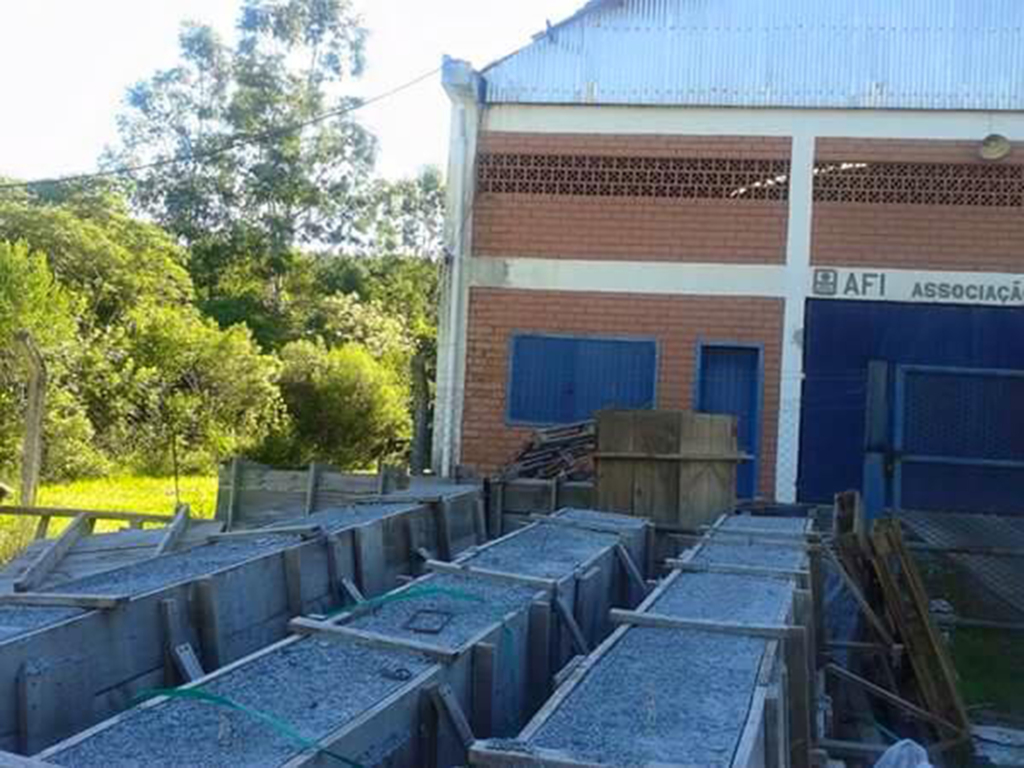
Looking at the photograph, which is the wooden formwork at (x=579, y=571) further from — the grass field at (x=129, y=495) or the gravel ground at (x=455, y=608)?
the grass field at (x=129, y=495)

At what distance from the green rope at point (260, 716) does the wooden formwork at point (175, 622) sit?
0.69 meters

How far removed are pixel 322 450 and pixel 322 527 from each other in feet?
71.5

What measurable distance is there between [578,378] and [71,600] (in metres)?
10.3

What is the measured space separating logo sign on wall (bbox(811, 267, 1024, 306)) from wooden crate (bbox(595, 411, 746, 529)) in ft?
17.6

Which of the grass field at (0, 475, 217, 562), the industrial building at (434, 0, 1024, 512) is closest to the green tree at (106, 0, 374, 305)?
the grass field at (0, 475, 217, 562)

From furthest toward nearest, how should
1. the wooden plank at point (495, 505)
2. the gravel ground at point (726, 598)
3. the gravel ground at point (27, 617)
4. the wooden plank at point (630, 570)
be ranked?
1. the wooden plank at point (495, 505)
2. the wooden plank at point (630, 570)
3. the gravel ground at point (726, 598)
4. the gravel ground at point (27, 617)

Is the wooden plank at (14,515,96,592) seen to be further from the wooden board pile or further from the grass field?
the wooden board pile

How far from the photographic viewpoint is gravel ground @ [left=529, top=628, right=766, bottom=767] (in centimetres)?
324

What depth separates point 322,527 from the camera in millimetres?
6562

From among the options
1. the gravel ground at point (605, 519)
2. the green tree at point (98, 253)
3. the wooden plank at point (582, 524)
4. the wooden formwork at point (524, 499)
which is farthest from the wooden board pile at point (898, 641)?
the green tree at point (98, 253)

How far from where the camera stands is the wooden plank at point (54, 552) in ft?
27.9

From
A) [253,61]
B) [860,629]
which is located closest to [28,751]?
[860,629]

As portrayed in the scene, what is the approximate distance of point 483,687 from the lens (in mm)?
4324

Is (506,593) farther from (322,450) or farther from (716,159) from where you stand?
(322,450)
